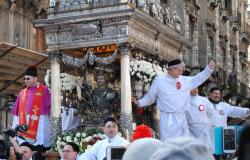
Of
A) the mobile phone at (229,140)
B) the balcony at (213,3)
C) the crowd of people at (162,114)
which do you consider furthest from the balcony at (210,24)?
the mobile phone at (229,140)

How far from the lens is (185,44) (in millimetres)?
15086

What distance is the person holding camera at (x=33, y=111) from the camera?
9836 mm

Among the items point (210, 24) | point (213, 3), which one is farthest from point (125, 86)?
point (213, 3)

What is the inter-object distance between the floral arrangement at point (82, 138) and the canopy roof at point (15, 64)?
9.83 feet

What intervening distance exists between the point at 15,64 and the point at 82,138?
411 cm

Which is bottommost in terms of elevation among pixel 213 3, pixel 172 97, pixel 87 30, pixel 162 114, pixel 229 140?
pixel 229 140

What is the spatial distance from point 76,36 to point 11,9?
9168mm

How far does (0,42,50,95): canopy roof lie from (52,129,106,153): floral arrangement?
3.00m

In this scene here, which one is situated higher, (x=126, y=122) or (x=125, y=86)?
(x=125, y=86)

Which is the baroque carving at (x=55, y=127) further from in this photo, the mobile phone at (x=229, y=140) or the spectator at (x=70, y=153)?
the mobile phone at (x=229, y=140)

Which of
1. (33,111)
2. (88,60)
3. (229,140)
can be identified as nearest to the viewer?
(229,140)

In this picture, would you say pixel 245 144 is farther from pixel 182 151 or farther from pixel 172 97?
pixel 172 97

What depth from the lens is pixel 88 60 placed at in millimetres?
12273

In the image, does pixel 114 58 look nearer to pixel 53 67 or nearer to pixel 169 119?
pixel 53 67
